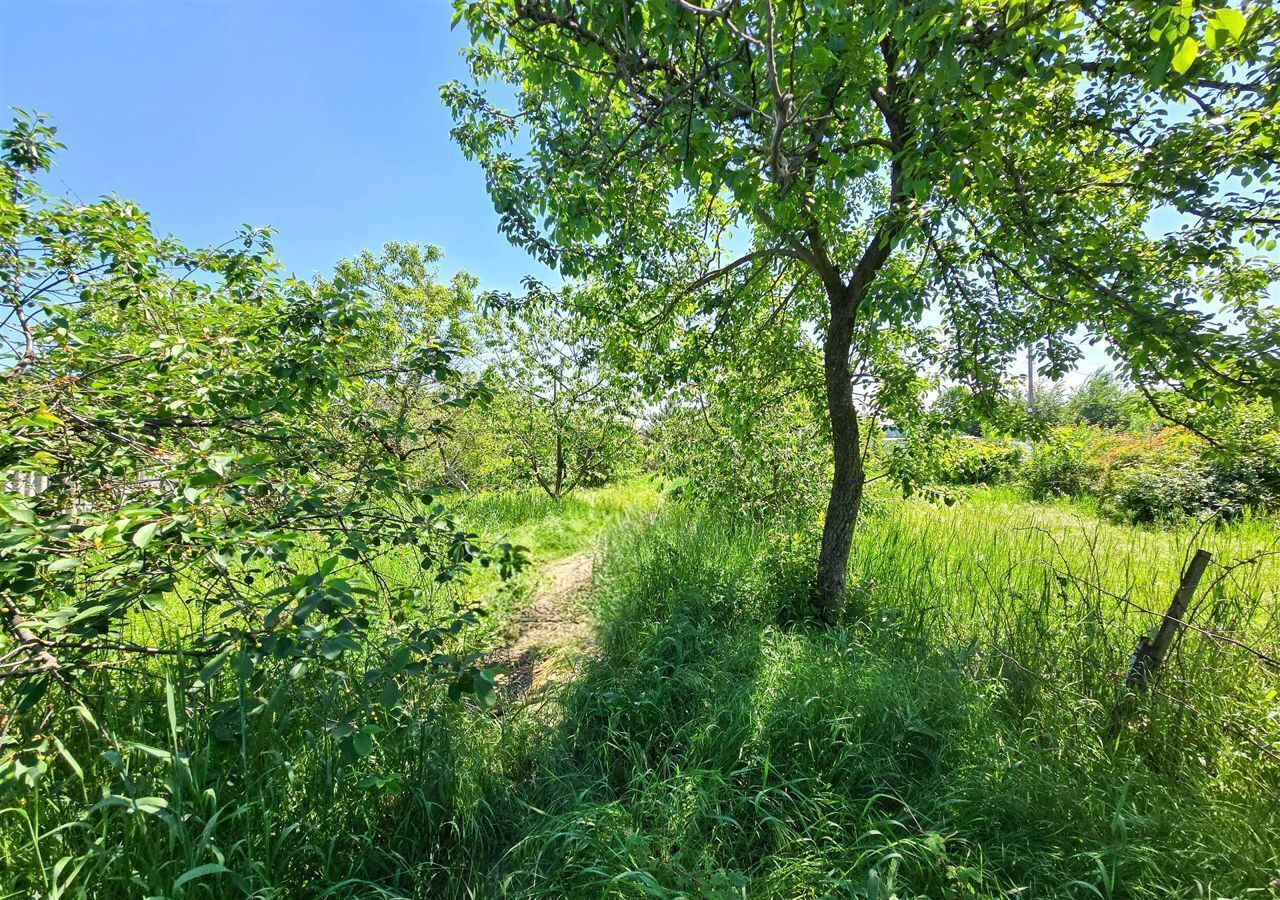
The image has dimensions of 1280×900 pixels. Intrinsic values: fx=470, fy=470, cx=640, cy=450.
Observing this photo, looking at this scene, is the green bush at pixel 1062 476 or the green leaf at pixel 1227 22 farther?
the green bush at pixel 1062 476

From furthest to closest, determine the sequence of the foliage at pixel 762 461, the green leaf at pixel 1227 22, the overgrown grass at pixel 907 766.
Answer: the foliage at pixel 762 461 < the overgrown grass at pixel 907 766 < the green leaf at pixel 1227 22

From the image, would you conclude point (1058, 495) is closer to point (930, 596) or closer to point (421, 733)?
point (930, 596)

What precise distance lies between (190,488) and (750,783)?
2.48 metres

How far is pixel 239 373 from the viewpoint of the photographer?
7.57 ft

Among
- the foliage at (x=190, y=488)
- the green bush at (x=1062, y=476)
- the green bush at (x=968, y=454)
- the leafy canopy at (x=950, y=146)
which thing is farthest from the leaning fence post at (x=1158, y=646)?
the green bush at (x=1062, y=476)

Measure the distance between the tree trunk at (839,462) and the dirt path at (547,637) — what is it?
78.4 inches

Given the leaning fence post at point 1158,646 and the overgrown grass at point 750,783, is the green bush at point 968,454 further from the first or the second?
the leaning fence post at point 1158,646

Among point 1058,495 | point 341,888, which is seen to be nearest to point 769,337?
point 341,888

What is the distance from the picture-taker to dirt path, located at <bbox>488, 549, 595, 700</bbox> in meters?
3.50

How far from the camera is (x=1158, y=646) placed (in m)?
2.29

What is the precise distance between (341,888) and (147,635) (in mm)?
3007

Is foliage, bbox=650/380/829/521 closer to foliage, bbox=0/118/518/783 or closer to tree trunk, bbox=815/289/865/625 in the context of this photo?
tree trunk, bbox=815/289/865/625

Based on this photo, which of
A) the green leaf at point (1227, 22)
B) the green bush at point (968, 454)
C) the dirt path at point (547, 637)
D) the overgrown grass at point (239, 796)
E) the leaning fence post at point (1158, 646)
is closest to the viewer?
the green leaf at point (1227, 22)

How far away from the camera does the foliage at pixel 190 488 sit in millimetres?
1405
